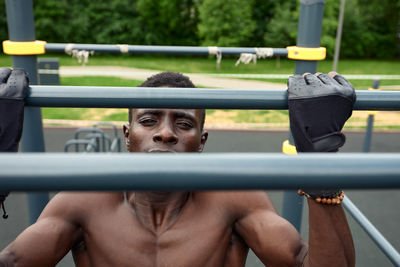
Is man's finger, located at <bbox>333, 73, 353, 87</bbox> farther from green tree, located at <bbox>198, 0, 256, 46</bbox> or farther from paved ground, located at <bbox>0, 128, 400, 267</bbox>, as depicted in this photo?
green tree, located at <bbox>198, 0, 256, 46</bbox>

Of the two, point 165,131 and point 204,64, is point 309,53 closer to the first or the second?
point 165,131

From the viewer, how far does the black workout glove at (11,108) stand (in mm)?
1003

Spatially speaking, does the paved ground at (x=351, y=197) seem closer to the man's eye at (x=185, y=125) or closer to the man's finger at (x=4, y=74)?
the man's eye at (x=185, y=125)

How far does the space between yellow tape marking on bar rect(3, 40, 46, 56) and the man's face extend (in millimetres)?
1025

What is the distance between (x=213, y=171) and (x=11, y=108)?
762mm

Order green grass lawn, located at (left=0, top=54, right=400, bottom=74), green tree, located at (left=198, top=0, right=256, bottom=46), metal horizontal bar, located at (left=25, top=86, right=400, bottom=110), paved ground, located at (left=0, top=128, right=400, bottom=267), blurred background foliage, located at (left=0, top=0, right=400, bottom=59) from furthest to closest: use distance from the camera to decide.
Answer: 1. blurred background foliage, located at (left=0, top=0, right=400, bottom=59)
2. green tree, located at (left=198, top=0, right=256, bottom=46)
3. green grass lawn, located at (left=0, top=54, right=400, bottom=74)
4. paved ground, located at (left=0, top=128, right=400, bottom=267)
5. metal horizontal bar, located at (left=25, top=86, right=400, bottom=110)

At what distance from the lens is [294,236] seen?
1366 mm

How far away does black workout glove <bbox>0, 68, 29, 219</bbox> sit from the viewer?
1003mm

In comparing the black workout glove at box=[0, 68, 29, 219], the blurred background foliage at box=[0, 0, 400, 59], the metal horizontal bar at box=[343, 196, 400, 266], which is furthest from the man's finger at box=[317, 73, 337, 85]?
the blurred background foliage at box=[0, 0, 400, 59]

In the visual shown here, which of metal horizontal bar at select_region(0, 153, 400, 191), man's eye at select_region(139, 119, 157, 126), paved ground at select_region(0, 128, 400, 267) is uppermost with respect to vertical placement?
metal horizontal bar at select_region(0, 153, 400, 191)

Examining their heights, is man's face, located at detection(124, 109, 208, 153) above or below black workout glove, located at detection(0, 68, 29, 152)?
below

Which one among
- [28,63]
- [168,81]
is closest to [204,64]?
[28,63]

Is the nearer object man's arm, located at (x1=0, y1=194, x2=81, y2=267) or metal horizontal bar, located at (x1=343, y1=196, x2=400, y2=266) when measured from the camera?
man's arm, located at (x1=0, y1=194, x2=81, y2=267)

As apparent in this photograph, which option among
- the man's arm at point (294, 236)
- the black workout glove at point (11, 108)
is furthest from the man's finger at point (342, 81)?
the black workout glove at point (11, 108)
